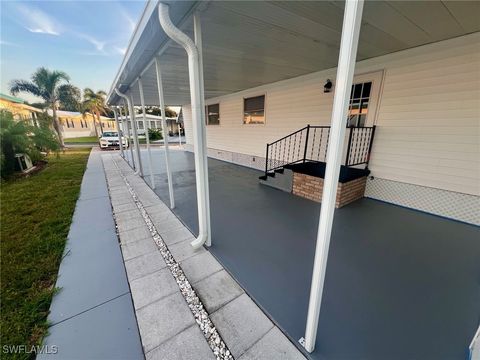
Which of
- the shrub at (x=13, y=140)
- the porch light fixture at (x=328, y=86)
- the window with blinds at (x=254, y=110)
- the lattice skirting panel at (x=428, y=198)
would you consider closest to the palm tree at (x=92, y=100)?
the shrub at (x=13, y=140)

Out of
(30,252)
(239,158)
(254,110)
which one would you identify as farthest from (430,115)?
(30,252)

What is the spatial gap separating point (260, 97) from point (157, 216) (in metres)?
4.89

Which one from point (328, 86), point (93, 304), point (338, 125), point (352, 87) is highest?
point (328, 86)

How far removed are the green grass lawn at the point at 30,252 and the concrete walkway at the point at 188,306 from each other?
68cm

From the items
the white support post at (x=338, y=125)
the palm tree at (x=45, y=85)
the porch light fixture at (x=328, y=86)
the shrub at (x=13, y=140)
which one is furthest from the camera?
the palm tree at (x=45, y=85)

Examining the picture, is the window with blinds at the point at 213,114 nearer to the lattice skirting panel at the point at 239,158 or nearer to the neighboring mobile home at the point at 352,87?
the lattice skirting panel at the point at 239,158

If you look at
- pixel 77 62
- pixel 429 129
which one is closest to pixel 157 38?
pixel 429 129

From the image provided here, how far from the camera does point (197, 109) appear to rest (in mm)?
2146

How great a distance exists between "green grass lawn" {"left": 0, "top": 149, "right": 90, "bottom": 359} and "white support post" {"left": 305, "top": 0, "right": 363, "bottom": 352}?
6.68ft

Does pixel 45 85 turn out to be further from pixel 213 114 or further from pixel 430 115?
pixel 430 115

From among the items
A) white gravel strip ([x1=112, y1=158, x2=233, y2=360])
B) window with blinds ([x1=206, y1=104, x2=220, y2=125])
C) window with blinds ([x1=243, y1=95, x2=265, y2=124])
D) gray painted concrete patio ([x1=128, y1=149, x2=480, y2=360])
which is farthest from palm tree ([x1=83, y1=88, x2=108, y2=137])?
white gravel strip ([x1=112, y1=158, x2=233, y2=360])

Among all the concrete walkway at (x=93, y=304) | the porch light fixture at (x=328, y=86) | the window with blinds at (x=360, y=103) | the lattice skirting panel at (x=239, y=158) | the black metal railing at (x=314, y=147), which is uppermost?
the porch light fixture at (x=328, y=86)

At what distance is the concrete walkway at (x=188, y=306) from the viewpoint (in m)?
1.31

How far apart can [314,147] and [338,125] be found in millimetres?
4195
